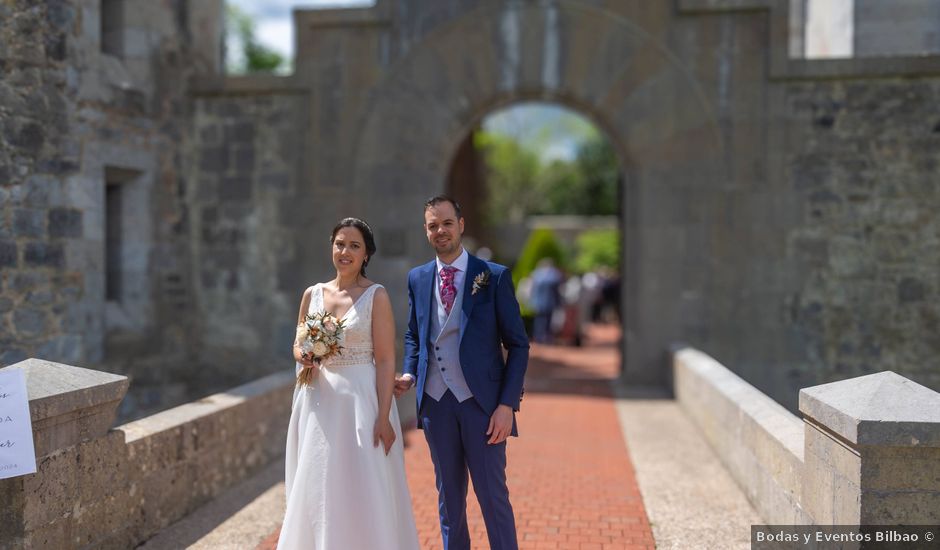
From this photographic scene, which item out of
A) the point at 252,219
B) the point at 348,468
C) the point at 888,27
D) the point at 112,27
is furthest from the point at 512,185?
the point at 348,468

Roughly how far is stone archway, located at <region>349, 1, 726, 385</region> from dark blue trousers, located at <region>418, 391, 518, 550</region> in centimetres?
580

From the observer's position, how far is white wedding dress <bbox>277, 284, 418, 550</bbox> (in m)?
3.46

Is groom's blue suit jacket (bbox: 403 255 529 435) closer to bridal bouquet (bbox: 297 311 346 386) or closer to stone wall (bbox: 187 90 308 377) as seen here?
bridal bouquet (bbox: 297 311 346 386)

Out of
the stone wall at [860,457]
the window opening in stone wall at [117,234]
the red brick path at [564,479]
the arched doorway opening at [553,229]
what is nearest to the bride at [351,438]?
the red brick path at [564,479]

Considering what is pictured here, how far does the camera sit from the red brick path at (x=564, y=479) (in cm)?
461

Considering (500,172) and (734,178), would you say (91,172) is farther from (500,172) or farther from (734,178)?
(500,172)

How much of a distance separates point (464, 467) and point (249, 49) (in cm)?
3431

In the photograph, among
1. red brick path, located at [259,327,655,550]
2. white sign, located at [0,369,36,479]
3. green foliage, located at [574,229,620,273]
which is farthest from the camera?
green foliage, located at [574,229,620,273]

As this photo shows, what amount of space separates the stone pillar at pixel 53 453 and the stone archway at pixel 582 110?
558 cm

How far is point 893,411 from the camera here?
3.14 metres

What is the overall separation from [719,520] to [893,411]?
1965 millimetres

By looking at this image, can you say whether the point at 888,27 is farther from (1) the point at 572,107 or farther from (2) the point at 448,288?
(2) the point at 448,288

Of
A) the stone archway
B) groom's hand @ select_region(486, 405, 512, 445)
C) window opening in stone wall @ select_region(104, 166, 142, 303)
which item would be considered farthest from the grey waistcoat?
window opening in stone wall @ select_region(104, 166, 142, 303)

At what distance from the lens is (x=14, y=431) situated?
11.2 feet
